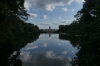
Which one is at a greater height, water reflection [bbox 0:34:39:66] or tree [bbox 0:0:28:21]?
tree [bbox 0:0:28:21]

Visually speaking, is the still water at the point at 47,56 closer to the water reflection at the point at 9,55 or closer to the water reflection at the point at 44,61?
the water reflection at the point at 44,61

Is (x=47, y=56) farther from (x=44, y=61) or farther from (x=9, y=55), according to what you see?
(x=9, y=55)

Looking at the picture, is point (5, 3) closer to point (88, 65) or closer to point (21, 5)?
point (21, 5)

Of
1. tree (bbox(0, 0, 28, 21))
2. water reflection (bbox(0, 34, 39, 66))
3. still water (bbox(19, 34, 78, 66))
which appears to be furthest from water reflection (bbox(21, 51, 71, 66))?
Answer: tree (bbox(0, 0, 28, 21))

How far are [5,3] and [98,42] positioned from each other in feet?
33.9

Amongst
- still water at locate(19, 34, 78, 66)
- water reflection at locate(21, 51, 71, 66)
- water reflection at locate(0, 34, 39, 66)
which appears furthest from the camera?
still water at locate(19, 34, 78, 66)

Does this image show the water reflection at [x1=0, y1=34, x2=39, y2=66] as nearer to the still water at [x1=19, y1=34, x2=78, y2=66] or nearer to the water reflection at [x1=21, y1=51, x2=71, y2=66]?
the still water at [x1=19, y1=34, x2=78, y2=66]

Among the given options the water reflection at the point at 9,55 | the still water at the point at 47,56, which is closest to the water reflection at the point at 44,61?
the still water at the point at 47,56

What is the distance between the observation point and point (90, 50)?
6.93 meters

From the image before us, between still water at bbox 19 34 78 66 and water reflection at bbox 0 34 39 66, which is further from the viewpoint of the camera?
still water at bbox 19 34 78 66

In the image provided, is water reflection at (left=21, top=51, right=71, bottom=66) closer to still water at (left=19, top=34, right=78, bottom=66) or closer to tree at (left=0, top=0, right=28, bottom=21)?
still water at (left=19, top=34, right=78, bottom=66)

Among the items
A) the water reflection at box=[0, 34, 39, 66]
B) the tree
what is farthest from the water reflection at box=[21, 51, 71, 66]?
the tree

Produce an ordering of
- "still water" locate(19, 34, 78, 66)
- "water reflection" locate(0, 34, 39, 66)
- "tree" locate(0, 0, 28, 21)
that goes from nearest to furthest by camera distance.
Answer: "water reflection" locate(0, 34, 39, 66) → "still water" locate(19, 34, 78, 66) → "tree" locate(0, 0, 28, 21)

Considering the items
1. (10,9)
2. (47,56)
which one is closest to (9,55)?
(47,56)
